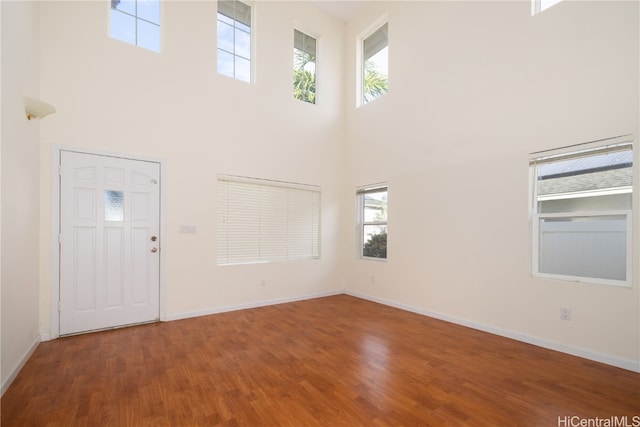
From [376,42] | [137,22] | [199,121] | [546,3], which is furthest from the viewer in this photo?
[376,42]

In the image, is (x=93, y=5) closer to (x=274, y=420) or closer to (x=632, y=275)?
(x=274, y=420)

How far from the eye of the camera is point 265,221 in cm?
→ 509

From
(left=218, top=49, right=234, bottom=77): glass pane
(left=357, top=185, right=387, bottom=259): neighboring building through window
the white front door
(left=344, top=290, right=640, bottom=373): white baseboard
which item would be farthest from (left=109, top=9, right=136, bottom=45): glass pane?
(left=344, top=290, right=640, bottom=373): white baseboard

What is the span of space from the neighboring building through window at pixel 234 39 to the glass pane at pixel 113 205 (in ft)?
7.96

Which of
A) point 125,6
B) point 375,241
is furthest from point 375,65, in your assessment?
point 125,6

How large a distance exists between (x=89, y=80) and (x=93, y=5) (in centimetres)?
93

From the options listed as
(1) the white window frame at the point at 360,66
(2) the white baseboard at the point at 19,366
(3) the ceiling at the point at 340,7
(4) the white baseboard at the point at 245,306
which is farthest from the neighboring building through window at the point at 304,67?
(2) the white baseboard at the point at 19,366

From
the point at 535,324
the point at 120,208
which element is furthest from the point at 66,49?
the point at 535,324

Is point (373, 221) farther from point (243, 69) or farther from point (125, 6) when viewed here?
point (125, 6)

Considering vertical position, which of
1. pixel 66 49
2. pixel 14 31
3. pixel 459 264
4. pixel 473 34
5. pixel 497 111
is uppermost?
pixel 473 34

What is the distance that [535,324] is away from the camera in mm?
3273

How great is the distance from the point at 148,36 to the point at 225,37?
1161 millimetres

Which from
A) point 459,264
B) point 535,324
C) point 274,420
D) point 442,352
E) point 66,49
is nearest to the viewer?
point 274,420

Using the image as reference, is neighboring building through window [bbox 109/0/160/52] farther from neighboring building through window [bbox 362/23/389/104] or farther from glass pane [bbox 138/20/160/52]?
neighboring building through window [bbox 362/23/389/104]
